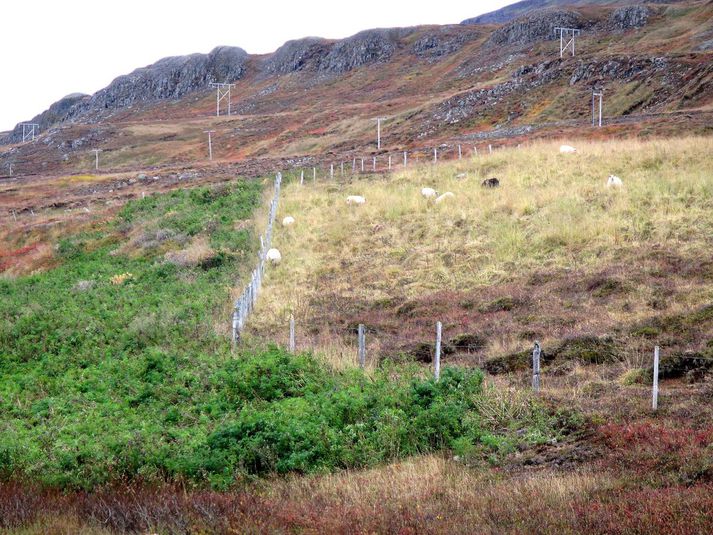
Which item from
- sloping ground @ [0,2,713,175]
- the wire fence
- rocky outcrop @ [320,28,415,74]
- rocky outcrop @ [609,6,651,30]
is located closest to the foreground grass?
the wire fence

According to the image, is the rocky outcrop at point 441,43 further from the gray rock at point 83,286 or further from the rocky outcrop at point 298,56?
the gray rock at point 83,286

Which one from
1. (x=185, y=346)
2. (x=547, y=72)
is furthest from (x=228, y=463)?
(x=547, y=72)

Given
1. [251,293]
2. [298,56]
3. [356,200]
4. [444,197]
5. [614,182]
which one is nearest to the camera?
[251,293]

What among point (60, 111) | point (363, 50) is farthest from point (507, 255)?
point (60, 111)

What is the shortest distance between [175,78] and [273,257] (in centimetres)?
15357

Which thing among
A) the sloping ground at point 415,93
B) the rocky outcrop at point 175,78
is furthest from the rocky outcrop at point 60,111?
the sloping ground at point 415,93

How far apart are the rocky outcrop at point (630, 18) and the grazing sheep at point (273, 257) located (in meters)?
102

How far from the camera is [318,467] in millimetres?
9078

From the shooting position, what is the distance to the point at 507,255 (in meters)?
21.1

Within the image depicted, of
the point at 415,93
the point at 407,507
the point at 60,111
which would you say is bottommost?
the point at 407,507

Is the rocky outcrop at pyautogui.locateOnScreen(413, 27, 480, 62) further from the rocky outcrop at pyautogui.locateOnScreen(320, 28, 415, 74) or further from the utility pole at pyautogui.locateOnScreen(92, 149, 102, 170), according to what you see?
the utility pole at pyautogui.locateOnScreen(92, 149, 102, 170)

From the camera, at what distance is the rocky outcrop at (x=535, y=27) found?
119375mm

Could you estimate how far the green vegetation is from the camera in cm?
930

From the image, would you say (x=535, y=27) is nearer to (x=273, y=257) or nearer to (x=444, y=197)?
(x=444, y=197)
